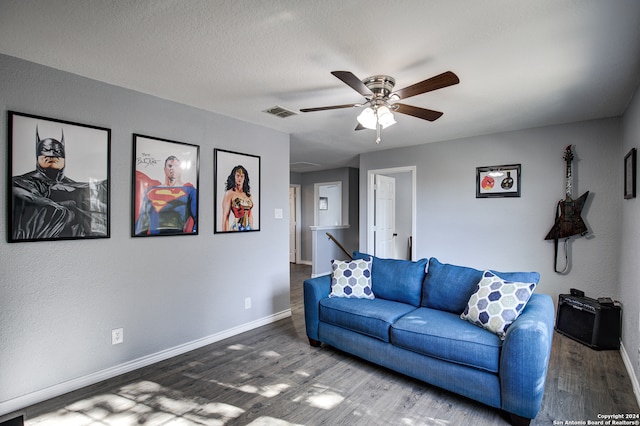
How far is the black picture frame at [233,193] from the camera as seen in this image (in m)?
3.33

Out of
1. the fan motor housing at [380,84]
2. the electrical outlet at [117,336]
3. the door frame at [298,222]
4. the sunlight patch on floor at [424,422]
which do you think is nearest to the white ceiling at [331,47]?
the fan motor housing at [380,84]

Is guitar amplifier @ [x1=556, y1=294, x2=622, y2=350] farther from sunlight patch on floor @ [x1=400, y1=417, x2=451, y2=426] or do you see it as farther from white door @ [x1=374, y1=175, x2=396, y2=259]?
white door @ [x1=374, y1=175, x2=396, y2=259]

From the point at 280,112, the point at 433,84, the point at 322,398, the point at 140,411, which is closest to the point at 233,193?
the point at 280,112

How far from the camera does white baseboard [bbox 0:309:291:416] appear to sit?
2148 mm

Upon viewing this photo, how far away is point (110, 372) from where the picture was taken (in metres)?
2.55

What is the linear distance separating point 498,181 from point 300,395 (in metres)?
3.54

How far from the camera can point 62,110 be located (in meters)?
2.32

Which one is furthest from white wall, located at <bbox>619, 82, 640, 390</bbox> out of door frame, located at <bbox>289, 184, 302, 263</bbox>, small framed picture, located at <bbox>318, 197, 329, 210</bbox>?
door frame, located at <bbox>289, 184, 302, 263</bbox>

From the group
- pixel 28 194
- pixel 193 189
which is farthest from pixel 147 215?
pixel 28 194

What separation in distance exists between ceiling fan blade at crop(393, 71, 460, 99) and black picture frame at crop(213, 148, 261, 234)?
1.97 m

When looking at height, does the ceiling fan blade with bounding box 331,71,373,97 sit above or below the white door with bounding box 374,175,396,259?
above

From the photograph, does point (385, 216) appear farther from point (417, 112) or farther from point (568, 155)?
point (417, 112)

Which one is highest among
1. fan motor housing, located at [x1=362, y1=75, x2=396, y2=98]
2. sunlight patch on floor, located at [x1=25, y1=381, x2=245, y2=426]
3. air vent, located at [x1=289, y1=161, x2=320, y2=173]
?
air vent, located at [x1=289, y1=161, x2=320, y2=173]

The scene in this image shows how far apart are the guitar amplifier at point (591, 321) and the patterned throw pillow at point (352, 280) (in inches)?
86.1
